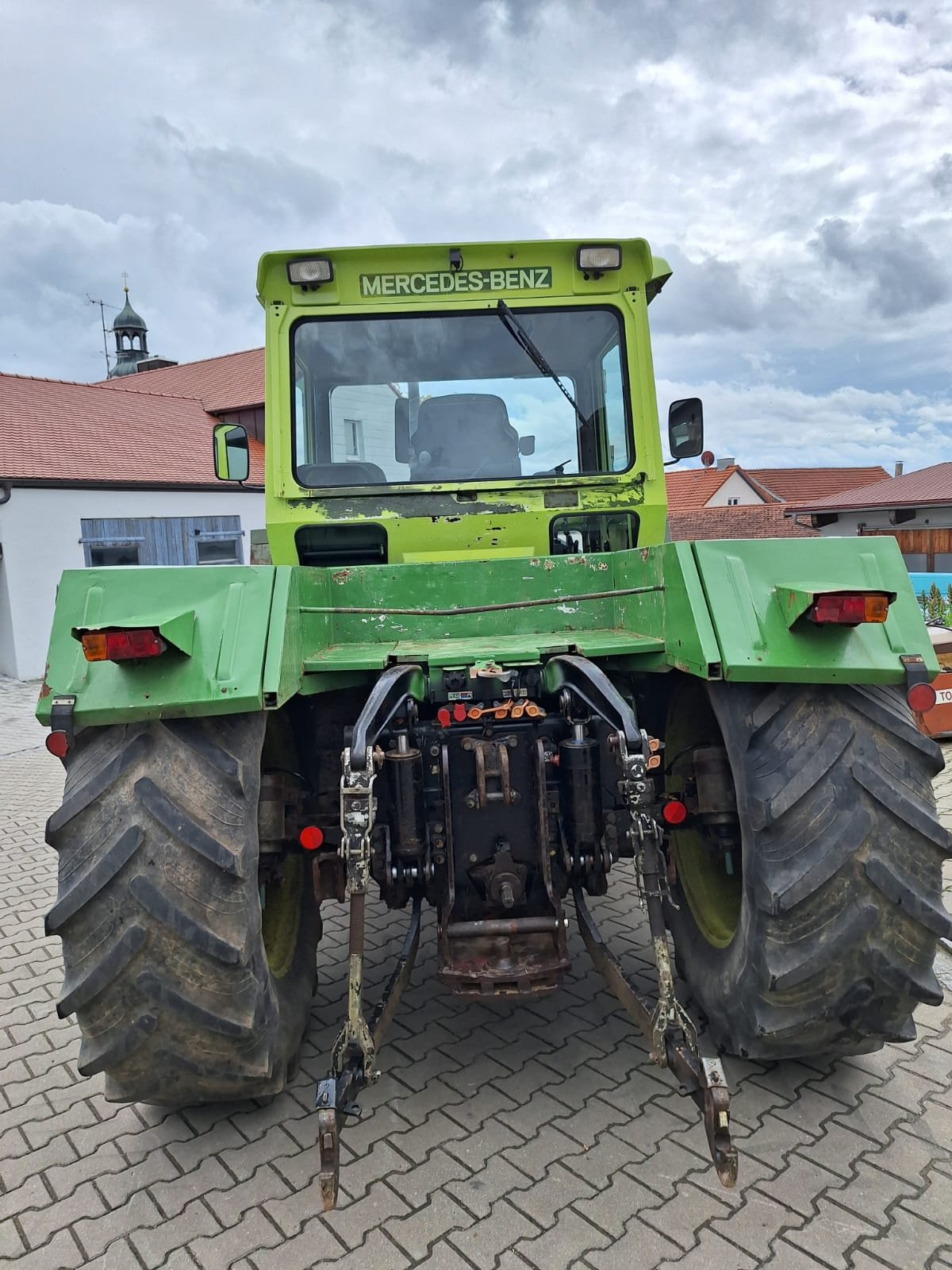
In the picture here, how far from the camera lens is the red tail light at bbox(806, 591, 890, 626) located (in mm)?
2232

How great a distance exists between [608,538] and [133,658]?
7.59ft

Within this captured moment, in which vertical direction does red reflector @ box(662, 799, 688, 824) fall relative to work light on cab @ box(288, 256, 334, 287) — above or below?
below

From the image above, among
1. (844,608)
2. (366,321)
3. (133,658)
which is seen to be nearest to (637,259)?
(366,321)

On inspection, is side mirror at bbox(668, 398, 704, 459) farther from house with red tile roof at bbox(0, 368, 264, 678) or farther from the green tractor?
house with red tile roof at bbox(0, 368, 264, 678)

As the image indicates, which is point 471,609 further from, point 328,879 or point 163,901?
point 163,901

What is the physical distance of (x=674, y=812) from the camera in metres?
2.83

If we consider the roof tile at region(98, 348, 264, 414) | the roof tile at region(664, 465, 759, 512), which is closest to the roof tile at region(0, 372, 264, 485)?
the roof tile at region(98, 348, 264, 414)

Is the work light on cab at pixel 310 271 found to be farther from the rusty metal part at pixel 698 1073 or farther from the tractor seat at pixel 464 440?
the rusty metal part at pixel 698 1073

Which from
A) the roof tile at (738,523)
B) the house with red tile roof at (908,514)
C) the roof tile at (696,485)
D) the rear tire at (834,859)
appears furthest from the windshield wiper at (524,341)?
the roof tile at (696,485)

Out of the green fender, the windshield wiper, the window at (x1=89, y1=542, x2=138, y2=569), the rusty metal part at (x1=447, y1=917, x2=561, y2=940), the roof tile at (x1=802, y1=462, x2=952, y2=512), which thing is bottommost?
the rusty metal part at (x1=447, y1=917, x2=561, y2=940)

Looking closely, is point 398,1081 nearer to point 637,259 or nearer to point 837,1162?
point 837,1162

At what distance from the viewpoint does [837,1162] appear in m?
2.53

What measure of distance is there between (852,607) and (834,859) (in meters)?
0.66

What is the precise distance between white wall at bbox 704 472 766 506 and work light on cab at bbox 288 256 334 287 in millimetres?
34499
